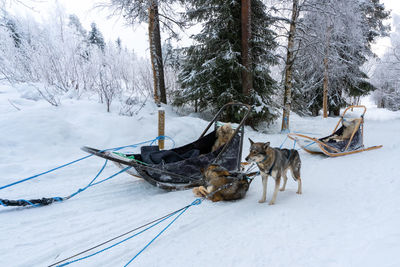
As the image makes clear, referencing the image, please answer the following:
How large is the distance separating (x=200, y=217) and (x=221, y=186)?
602 millimetres

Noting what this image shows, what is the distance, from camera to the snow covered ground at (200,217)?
175cm

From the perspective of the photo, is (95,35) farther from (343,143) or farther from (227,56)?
(343,143)

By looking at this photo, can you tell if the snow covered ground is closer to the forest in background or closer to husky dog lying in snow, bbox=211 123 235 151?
husky dog lying in snow, bbox=211 123 235 151

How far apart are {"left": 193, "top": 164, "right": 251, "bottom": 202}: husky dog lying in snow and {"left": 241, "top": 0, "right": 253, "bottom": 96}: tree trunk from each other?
529 cm

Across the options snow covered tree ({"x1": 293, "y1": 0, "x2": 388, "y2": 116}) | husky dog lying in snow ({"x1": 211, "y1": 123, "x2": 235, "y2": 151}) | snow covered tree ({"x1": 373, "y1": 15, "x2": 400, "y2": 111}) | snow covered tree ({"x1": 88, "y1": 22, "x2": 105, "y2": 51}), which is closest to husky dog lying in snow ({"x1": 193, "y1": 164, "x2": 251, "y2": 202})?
husky dog lying in snow ({"x1": 211, "y1": 123, "x2": 235, "y2": 151})

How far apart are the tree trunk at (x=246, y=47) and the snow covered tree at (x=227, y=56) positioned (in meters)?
0.20

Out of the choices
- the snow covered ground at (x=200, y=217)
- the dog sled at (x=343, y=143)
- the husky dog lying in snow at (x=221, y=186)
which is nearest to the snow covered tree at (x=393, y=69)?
the dog sled at (x=343, y=143)

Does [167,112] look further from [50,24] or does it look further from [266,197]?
[50,24]

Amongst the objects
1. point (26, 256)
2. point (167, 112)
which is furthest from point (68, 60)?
point (26, 256)

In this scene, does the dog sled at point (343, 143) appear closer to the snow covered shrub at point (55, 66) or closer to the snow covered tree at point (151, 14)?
the snow covered tree at point (151, 14)

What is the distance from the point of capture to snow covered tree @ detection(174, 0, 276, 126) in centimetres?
762

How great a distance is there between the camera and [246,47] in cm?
758

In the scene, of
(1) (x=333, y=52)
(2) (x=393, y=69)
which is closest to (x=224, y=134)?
(1) (x=333, y=52)

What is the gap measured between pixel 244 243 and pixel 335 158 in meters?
4.33
